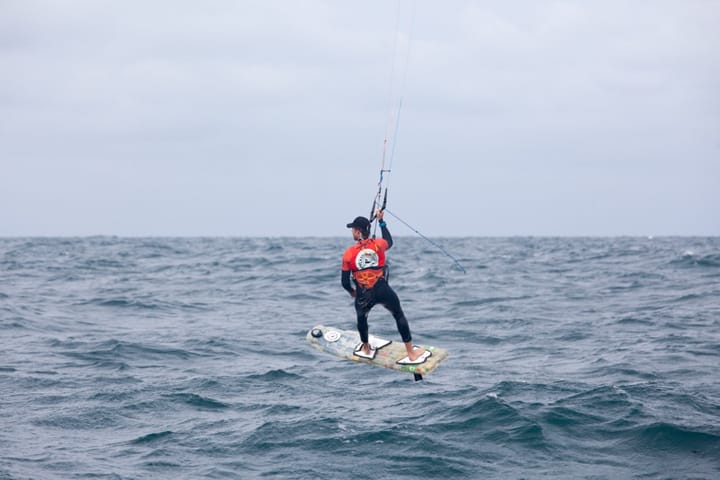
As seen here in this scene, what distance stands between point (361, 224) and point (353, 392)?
15.3ft

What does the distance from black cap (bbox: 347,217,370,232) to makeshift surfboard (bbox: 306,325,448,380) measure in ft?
8.95

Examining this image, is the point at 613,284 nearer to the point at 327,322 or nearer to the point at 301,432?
the point at 327,322

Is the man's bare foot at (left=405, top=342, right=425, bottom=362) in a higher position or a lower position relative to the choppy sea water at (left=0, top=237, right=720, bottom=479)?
higher

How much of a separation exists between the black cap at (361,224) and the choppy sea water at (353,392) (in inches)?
146

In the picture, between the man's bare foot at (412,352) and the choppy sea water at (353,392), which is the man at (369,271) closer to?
the man's bare foot at (412,352)

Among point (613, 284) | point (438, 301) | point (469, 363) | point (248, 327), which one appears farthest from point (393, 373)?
point (613, 284)

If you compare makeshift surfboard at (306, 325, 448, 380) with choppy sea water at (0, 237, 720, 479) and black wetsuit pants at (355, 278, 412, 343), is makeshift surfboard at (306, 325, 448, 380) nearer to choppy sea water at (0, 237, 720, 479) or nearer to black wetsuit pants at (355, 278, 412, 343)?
black wetsuit pants at (355, 278, 412, 343)

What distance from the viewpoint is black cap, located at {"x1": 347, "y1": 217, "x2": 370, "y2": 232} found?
516 inches

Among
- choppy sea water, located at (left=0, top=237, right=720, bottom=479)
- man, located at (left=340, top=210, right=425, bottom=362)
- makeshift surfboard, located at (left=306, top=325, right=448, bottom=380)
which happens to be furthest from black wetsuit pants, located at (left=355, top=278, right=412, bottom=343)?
choppy sea water, located at (left=0, top=237, right=720, bottom=479)

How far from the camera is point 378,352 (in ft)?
48.2

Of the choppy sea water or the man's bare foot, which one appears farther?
the man's bare foot

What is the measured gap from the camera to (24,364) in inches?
709

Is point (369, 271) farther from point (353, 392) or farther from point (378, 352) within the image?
point (353, 392)

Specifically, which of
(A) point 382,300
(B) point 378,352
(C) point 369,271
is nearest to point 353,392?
(B) point 378,352
